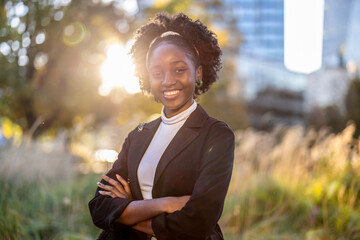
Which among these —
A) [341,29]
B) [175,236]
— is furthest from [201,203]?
[341,29]

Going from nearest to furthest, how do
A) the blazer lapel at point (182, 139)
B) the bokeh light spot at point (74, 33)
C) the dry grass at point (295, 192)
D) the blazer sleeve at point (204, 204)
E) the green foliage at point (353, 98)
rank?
1. the blazer sleeve at point (204, 204)
2. the blazer lapel at point (182, 139)
3. the dry grass at point (295, 192)
4. the bokeh light spot at point (74, 33)
5. the green foliage at point (353, 98)

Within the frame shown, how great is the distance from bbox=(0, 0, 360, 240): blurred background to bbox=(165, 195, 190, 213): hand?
1.00m

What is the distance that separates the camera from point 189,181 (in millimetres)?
1886

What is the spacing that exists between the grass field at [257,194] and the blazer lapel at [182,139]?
2.14m

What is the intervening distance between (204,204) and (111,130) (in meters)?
3.81

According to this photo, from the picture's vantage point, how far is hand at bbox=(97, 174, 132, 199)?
2033 mm

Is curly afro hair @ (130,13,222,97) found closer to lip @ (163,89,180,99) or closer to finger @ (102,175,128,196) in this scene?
lip @ (163,89,180,99)

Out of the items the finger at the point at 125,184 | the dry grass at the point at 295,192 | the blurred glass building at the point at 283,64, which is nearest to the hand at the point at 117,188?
the finger at the point at 125,184

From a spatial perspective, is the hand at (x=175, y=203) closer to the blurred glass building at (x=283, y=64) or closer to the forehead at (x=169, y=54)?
the forehead at (x=169, y=54)

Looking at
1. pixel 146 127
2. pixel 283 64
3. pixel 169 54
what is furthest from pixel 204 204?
pixel 283 64

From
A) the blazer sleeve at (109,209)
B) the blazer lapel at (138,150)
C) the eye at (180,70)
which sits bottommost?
the blazer sleeve at (109,209)

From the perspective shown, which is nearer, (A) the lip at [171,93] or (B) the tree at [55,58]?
(A) the lip at [171,93]

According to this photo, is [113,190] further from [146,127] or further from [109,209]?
[146,127]

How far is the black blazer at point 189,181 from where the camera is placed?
176 centimetres
